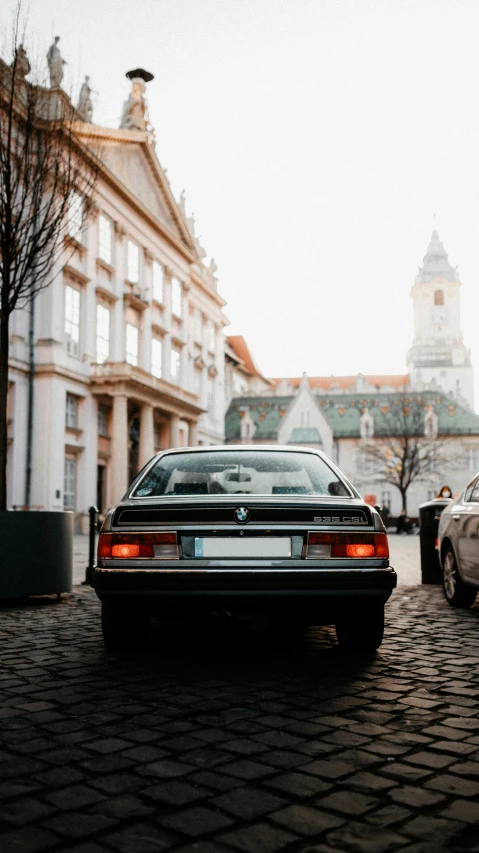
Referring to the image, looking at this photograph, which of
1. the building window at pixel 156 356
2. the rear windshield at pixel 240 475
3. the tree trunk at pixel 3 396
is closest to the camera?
the rear windshield at pixel 240 475

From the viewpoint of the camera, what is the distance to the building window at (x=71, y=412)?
3484 cm

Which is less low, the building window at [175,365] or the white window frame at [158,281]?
the white window frame at [158,281]

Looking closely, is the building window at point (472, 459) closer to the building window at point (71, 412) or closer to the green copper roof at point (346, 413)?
the green copper roof at point (346, 413)

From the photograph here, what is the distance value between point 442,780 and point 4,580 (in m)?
6.41

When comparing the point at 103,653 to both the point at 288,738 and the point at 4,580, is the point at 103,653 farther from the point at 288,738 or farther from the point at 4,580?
the point at 4,580

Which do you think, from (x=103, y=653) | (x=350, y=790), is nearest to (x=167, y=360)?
(x=103, y=653)

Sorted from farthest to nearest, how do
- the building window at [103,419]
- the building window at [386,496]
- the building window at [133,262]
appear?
1. the building window at [386,496]
2. the building window at [133,262]
3. the building window at [103,419]

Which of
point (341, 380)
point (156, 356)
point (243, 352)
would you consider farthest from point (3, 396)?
point (341, 380)

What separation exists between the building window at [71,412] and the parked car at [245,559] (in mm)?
30158

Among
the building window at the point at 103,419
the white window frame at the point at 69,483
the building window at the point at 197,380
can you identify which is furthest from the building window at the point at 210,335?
the white window frame at the point at 69,483

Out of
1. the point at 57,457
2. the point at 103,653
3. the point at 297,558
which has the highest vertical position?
the point at 57,457

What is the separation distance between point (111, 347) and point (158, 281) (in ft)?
29.0

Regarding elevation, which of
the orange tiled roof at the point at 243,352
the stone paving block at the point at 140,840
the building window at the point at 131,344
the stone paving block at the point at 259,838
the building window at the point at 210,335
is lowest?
the stone paving block at the point at 140,840

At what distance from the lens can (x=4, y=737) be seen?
3.71m
